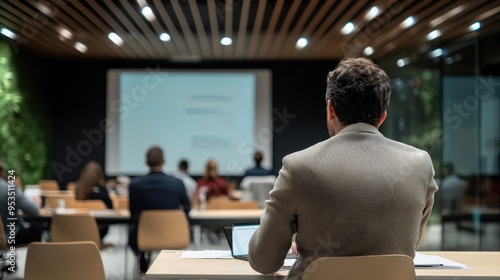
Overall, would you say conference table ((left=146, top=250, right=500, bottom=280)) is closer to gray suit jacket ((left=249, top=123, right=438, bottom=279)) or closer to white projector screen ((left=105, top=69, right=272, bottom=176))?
gray suit jacket ((left=249, top=123, right=438, bottom=279))

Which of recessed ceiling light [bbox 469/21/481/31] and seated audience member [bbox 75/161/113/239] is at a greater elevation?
recessed ceiling light [bbox 469/21/481/31]

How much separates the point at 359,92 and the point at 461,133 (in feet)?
21.8

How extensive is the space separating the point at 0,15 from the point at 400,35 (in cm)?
536

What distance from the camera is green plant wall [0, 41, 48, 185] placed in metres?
10.1

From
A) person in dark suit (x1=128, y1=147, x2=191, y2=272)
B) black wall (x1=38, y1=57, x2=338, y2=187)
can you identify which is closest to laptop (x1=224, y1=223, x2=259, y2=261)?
person in dark suit (x1=128, y1=147, x2=191, y2=272)

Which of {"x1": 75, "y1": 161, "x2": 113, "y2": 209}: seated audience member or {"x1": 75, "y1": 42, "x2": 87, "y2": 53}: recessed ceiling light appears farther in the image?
{"x1": 75, "y1": 42, "x2": 87, "y2": 53}: recessed ceiling light

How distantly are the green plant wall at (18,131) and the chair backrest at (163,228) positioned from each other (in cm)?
504

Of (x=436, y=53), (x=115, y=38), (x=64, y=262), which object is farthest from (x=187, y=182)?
(x=64, y=262)

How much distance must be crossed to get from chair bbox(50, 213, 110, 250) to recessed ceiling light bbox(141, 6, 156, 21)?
9.80 feet

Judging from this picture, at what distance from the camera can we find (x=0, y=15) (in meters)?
7.82

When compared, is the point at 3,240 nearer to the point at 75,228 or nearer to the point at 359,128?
the point at 75,228

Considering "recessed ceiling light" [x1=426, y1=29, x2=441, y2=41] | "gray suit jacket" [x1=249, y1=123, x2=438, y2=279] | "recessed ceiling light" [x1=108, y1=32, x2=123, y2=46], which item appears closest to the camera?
"gray suit jacket" [x1=249, y1=123, x2=438, y2=279]

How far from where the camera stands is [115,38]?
33.2ft

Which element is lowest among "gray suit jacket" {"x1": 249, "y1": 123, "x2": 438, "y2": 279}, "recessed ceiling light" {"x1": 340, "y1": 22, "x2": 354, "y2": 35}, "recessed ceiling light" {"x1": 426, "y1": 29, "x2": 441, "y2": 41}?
"gray suit jacket" {"x1": 249, "y1": 123, "x2": 438, "y2": 279}
